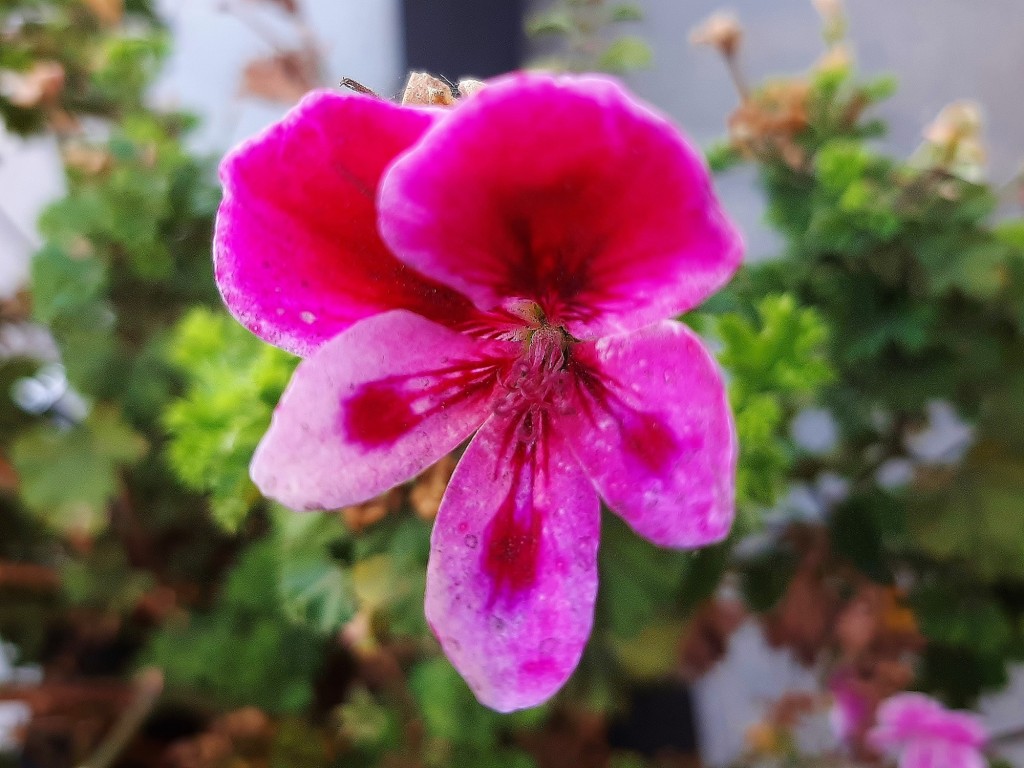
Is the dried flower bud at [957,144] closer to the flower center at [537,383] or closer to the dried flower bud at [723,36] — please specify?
the dried flower bud at [723,36]

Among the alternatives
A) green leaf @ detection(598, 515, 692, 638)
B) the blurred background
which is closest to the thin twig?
the blurred background

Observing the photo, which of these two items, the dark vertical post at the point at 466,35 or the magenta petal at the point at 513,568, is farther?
the dark vertical post at the point at 466,35

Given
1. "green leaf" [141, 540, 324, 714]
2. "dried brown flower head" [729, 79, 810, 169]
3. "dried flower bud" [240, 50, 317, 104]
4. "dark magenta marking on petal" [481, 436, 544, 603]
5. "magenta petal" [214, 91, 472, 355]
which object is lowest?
"green leaf" [141, 540, 324, 714]

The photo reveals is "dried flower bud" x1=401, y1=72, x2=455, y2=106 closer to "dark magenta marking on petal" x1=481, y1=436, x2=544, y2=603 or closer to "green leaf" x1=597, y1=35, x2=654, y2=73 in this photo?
"dark magenta marking on petal" x1=481, y1=436, x2=544, y2=603

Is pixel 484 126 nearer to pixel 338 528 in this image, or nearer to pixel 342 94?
pixel 342 94

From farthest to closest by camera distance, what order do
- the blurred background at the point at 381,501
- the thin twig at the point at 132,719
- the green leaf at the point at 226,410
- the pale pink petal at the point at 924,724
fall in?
1. the thin twig at the point at 132,719
2. the pale pink petal at the point at 924,724
3. the blurred background at the point at 381,501
4. the green leaf at the point at 226,410

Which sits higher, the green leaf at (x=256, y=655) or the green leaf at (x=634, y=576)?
the green leaf at (x=634, y=576)

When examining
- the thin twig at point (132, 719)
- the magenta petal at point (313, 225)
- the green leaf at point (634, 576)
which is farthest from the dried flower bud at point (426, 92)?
the thin twig at point (132, 719)

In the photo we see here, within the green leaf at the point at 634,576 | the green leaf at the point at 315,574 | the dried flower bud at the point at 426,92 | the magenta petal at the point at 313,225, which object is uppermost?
the dried flower bud at the point at 426,92
